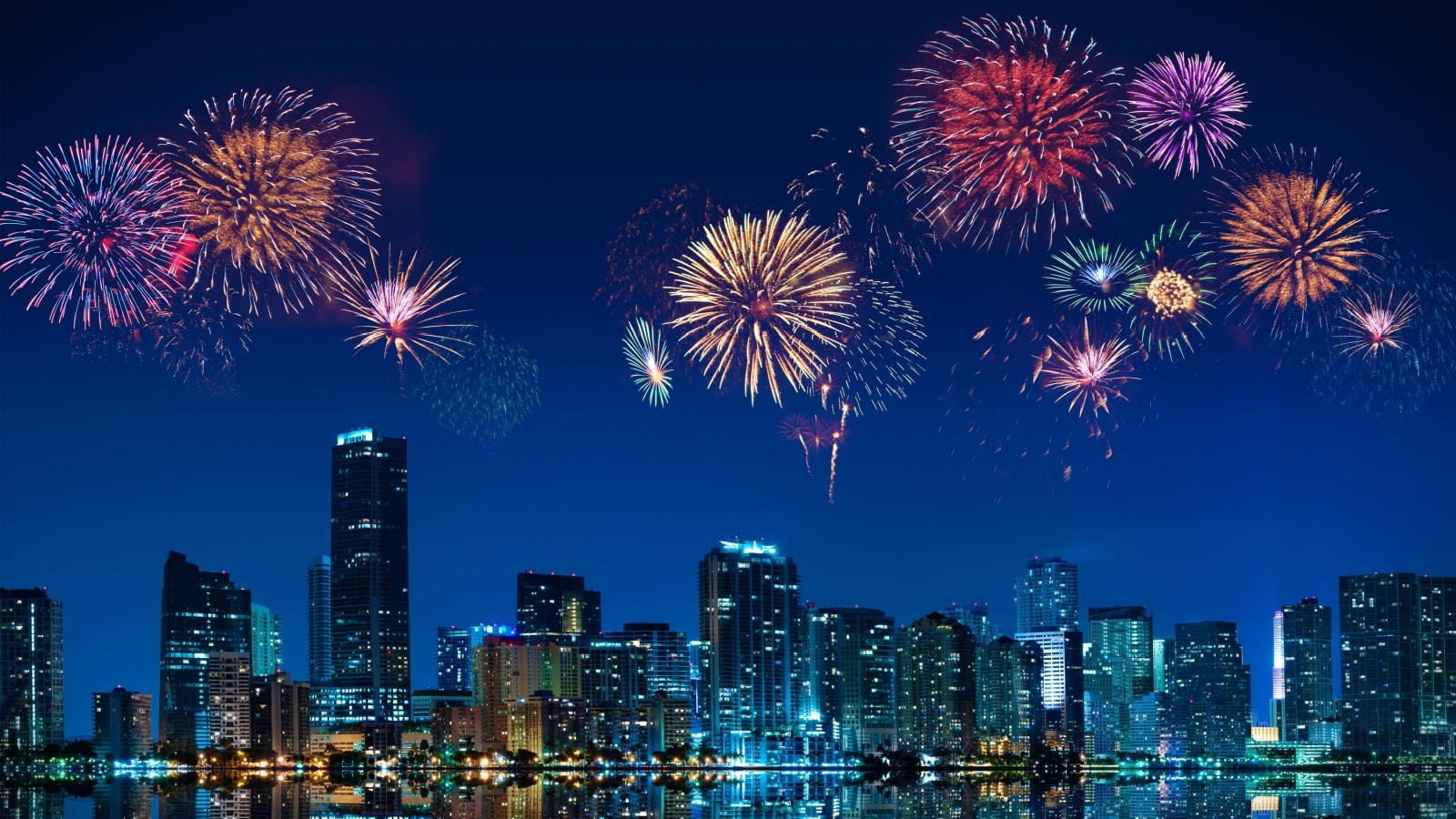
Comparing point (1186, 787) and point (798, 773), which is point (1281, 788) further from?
point (798, 773)

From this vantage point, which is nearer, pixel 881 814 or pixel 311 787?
pixel 881 814

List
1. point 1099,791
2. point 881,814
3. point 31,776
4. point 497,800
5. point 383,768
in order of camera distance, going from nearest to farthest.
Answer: point 881,814, point 497,800, point 1099,791, point 31,776, point 383,768

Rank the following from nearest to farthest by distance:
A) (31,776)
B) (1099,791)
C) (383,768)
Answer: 1. (1099,791)
2. (31,776)
3. (383,768)

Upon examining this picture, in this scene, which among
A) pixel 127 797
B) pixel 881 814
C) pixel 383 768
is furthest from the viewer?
pixel 383 768

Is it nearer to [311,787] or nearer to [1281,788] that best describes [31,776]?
[311,787]

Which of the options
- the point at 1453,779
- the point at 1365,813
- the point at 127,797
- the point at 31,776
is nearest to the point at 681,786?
the point at 127,797

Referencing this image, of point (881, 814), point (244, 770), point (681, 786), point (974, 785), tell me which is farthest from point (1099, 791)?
point (244, 770)
